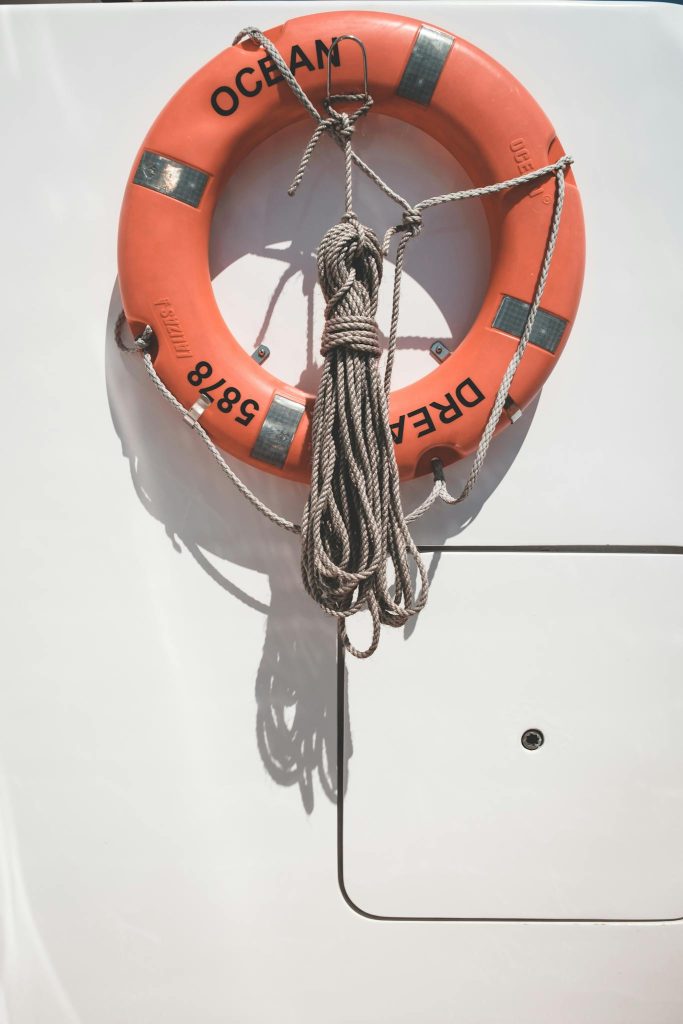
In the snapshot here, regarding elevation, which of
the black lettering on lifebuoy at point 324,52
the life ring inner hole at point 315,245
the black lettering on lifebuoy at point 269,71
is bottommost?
the life ring inner hole at point 315,245

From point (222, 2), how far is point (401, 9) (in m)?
0.25

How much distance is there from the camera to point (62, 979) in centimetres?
118

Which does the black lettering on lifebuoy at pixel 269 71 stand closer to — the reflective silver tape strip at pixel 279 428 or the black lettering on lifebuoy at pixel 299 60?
the black lettering on lifebuoy at pixel 299 60

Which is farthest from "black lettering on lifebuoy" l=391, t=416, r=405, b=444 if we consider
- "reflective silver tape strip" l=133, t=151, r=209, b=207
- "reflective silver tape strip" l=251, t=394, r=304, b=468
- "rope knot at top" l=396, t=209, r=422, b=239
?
"reflective silver tape strip" l=133, t=151, r=209, b=207

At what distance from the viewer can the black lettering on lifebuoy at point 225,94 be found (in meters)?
1.01

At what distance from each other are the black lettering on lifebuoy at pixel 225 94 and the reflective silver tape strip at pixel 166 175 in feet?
0.26

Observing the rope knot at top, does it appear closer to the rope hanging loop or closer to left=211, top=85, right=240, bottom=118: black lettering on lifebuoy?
the rope hanging loop

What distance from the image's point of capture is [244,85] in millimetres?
1004

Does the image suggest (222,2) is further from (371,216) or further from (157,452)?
(157,452)

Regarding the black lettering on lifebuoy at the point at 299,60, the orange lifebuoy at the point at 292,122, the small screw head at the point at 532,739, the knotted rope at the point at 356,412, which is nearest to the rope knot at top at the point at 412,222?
the knotted rope at the point at 356,412

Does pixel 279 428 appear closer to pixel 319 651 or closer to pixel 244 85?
pixel 319 651

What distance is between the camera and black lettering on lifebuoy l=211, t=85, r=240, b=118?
101 cm

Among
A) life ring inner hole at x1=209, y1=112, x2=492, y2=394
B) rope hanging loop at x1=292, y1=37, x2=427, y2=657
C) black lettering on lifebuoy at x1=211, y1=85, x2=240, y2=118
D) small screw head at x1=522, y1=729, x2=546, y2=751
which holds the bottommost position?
small screw head at x1=522, y1=729, x2=546, y2=751

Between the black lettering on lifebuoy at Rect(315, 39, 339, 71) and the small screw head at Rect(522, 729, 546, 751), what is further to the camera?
the small screw head at Rect(522, 729, 546, 751)
